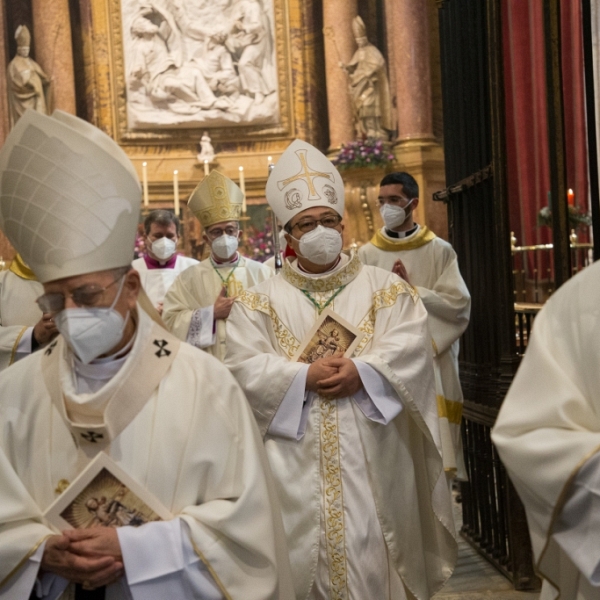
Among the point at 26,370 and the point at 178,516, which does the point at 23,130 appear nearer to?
the point at 26,370

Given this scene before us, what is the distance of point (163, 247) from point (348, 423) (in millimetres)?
3710

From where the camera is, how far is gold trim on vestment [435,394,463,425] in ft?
21.1

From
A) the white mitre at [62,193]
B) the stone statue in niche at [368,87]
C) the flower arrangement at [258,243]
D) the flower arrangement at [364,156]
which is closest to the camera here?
the white mitre at [62,193]

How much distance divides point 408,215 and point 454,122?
821mm

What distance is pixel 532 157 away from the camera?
12.5m

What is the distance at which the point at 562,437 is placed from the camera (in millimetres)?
2605

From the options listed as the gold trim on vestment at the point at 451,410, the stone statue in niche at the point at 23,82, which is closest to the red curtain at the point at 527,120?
the gold trim on vestment at the point at 451,410

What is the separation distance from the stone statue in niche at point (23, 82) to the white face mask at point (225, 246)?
8.12m

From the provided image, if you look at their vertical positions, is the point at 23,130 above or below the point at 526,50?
below

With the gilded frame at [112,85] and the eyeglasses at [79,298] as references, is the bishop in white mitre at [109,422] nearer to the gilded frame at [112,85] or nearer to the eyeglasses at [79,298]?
the eyeglasses at [79,298]

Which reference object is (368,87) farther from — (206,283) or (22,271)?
(22,271)

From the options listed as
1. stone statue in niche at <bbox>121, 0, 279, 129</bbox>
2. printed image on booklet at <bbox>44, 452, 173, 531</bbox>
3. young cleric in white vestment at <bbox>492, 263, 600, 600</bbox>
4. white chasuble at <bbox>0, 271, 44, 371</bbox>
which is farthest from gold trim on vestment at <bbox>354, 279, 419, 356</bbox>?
stone statue in niche at <bbox>121, 0, 279, 129</bbox>

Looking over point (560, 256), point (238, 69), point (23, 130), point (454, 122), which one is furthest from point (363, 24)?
point (23, 130)

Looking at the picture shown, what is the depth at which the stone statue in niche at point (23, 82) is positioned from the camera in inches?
548
